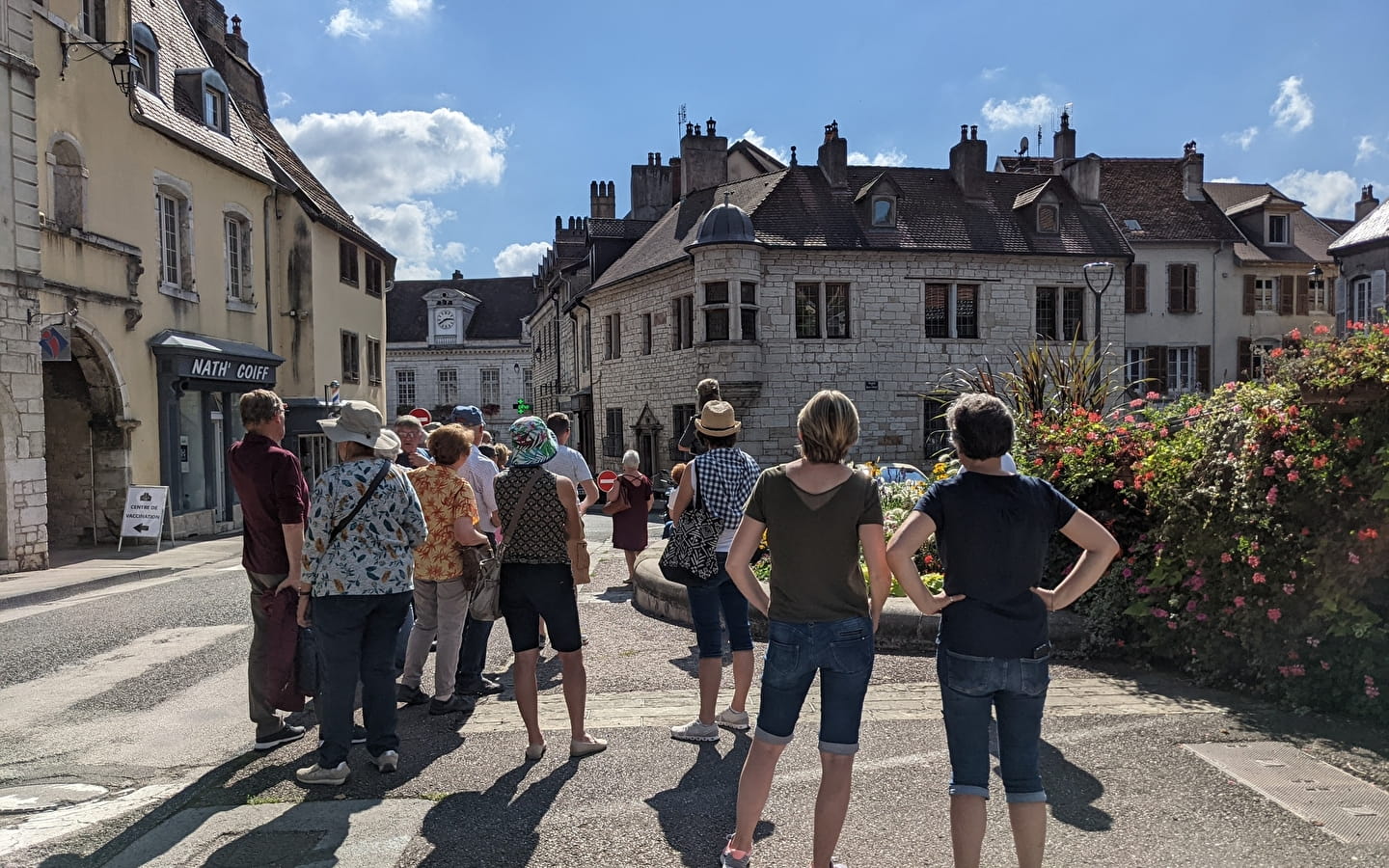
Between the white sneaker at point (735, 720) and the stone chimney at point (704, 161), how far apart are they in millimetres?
27730

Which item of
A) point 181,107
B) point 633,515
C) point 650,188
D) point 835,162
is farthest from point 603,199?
point 633,515

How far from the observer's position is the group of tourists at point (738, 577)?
324 cm

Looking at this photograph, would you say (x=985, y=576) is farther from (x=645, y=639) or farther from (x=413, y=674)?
(x=645, y=639)

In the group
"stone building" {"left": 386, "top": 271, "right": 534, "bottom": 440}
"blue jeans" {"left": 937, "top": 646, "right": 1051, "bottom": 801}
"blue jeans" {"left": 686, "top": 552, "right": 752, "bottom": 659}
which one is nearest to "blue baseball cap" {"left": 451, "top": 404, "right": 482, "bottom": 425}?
"blue jeans" {"left": 686, "top": 552, "right": 752, "bottom": 659}

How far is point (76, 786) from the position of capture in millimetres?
4645

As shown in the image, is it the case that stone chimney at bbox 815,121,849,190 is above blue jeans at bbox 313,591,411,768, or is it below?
above

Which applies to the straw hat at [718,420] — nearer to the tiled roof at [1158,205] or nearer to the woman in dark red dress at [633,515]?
the woman in dark red dress at [633,515]

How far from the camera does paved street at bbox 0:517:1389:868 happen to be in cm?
382

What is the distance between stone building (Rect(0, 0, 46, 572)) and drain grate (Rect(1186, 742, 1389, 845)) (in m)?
13.7

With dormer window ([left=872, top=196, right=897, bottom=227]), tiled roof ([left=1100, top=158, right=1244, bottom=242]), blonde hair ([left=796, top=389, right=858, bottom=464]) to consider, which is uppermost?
tiled roof ([left=1100, top=158, right=1244, bottom=242])

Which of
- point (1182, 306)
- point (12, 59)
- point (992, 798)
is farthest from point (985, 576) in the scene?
point (1182, 306)

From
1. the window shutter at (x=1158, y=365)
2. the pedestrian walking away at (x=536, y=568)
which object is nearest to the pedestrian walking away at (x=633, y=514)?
the pedestrian walking away at (x=536, y=568)

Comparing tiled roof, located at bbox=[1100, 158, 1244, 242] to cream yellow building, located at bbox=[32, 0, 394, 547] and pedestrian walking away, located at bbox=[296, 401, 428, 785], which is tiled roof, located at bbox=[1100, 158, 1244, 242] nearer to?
cream yellow building, located at bbox=[32, 0, 394, 547]

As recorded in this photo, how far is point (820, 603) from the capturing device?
3484 mm
